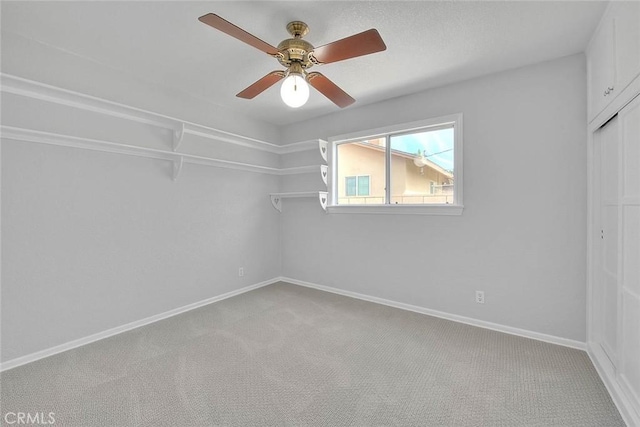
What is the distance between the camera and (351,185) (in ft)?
12.4

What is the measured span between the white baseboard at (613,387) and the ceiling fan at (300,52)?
2335 mm

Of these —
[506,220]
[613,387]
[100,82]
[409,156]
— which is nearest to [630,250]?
[613,387]

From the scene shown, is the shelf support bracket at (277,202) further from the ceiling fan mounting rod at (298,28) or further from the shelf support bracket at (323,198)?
the ceiling fan mounting rod at (298,28)

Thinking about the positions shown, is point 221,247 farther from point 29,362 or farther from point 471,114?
point 471,114

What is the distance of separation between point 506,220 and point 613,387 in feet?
4.34

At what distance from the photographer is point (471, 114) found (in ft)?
9.13

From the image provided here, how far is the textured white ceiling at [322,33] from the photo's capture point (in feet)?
5.86

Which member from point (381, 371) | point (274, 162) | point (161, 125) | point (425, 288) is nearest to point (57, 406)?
point (381, 371)

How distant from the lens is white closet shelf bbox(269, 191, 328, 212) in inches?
147

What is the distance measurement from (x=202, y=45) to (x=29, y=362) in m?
2.69

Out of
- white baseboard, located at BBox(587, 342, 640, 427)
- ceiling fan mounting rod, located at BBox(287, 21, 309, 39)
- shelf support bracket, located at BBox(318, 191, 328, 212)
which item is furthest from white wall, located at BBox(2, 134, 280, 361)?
white baseboard, located at BBox(587, 342, 640, 427)

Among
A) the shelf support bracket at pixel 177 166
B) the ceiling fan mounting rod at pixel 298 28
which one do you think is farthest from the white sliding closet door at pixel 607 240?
the shelf support bracket at pixel 177 166

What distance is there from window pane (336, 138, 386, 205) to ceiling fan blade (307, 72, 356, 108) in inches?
51.5

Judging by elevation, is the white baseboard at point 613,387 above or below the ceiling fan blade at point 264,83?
below
